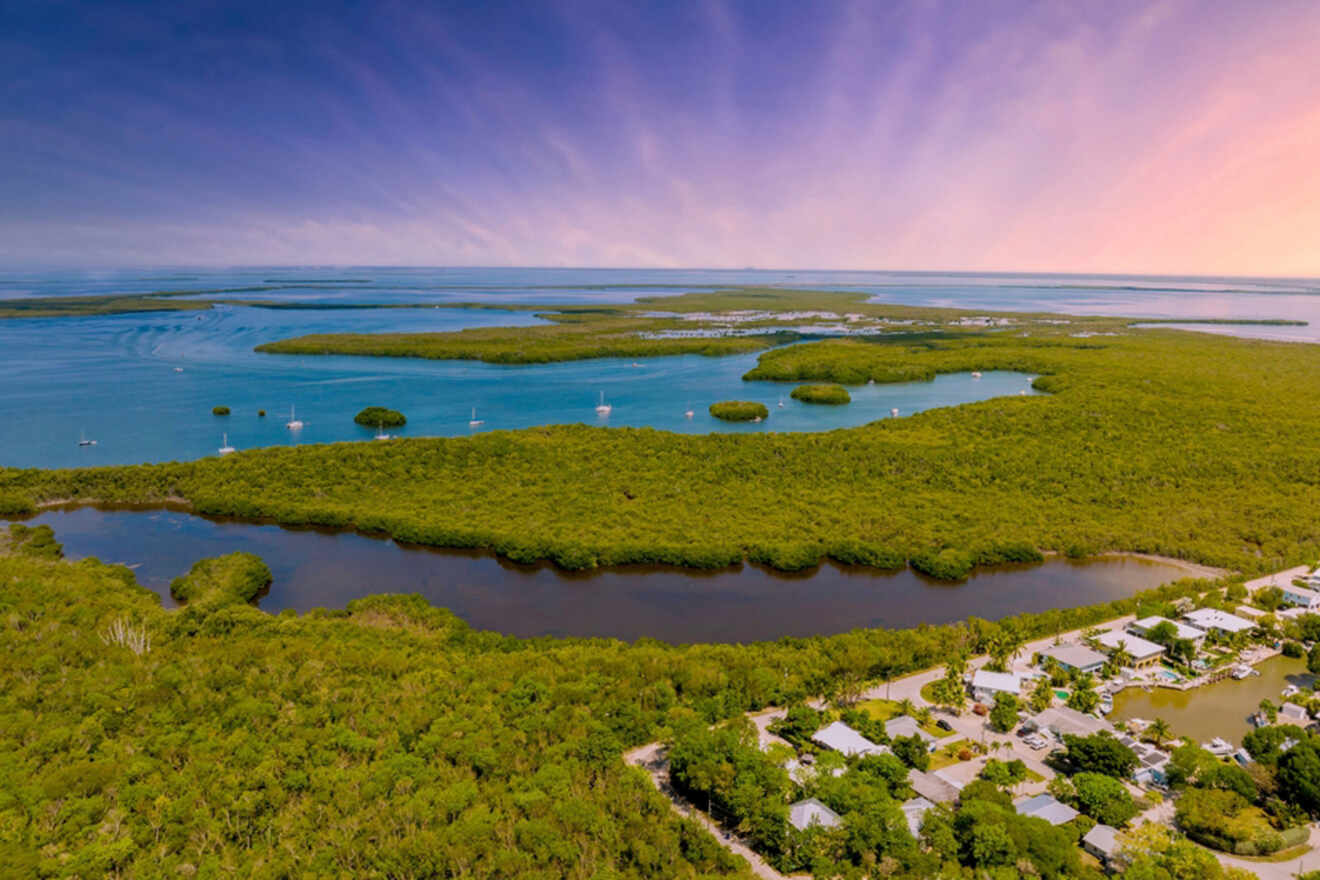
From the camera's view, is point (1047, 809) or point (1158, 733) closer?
point (1047, 809)

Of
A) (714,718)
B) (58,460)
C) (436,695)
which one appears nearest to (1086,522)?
(714,718)

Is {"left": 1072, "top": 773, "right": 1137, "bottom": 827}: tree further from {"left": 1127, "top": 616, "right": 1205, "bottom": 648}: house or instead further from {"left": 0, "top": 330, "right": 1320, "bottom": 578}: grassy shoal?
{"left": 0, "top": 330, "right": 1320, "bottom": 578}: grassy shoal

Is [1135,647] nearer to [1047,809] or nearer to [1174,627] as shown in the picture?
[1174,627]

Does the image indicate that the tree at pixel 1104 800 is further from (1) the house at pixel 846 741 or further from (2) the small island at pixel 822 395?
(2) the small island at pixel 822 395

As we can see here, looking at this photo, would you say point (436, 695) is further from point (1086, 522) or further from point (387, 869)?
point (1086, 522)

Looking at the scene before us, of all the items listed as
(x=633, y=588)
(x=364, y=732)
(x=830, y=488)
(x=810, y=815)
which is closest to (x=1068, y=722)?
(x=810, y=815)

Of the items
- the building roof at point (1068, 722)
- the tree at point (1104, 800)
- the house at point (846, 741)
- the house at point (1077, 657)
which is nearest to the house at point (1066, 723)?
the building roof at point (1068, 722)
